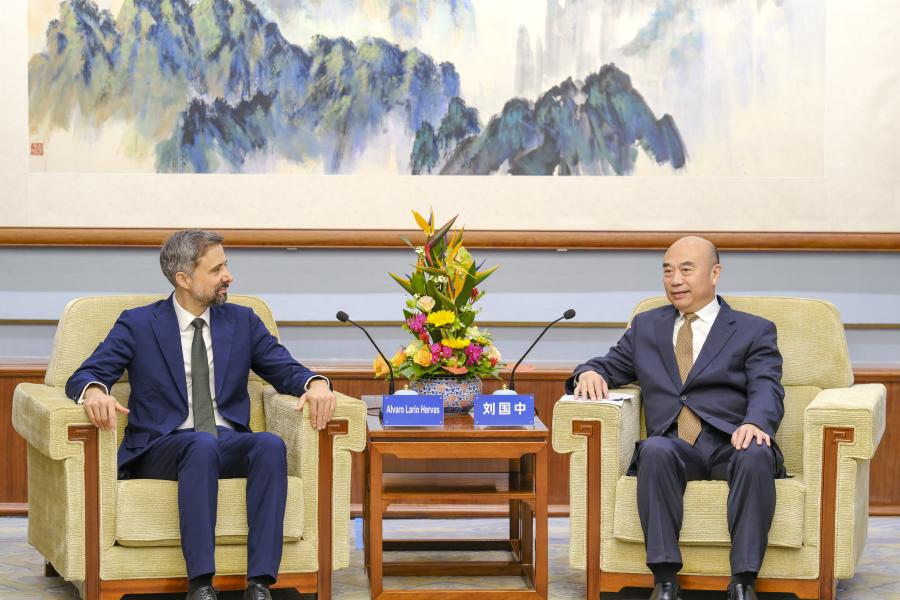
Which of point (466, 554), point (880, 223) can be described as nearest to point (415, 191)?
point (466, 554)

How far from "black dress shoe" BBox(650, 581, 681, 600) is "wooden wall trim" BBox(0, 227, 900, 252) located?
6.06 feet

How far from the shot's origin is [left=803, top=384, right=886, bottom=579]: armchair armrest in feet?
11.0

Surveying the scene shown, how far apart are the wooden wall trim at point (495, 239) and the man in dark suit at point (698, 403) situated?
0.99m

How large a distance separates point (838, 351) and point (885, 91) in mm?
1521

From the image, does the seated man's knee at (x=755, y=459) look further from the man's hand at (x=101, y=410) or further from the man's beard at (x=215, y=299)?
the man's hand at (x=101, y=410)

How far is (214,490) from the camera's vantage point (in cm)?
330

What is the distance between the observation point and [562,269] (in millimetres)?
4965

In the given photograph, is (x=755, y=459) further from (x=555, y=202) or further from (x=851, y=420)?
(x=555, y=202)

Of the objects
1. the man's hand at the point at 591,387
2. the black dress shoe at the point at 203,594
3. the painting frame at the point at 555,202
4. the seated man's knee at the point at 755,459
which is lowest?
the black dress shoe at the point at 203,594

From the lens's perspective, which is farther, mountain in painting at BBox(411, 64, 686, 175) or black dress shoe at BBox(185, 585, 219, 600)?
mountain in painting at BBox(411, 64, 686, 175)

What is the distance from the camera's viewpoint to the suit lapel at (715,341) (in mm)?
3750

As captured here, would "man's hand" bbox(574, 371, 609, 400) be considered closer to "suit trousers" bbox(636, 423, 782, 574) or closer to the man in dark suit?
the man in dark suit

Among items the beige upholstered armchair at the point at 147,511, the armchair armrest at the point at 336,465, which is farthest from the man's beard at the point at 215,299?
the armchair armrest at the point at 336,465

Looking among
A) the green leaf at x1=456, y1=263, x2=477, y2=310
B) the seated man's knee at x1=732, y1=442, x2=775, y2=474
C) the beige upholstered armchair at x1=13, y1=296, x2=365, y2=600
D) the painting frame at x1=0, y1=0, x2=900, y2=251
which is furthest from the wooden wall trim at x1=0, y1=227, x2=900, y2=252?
the seated man's knee at x1=732, y1=442, x2=775, y2=474
